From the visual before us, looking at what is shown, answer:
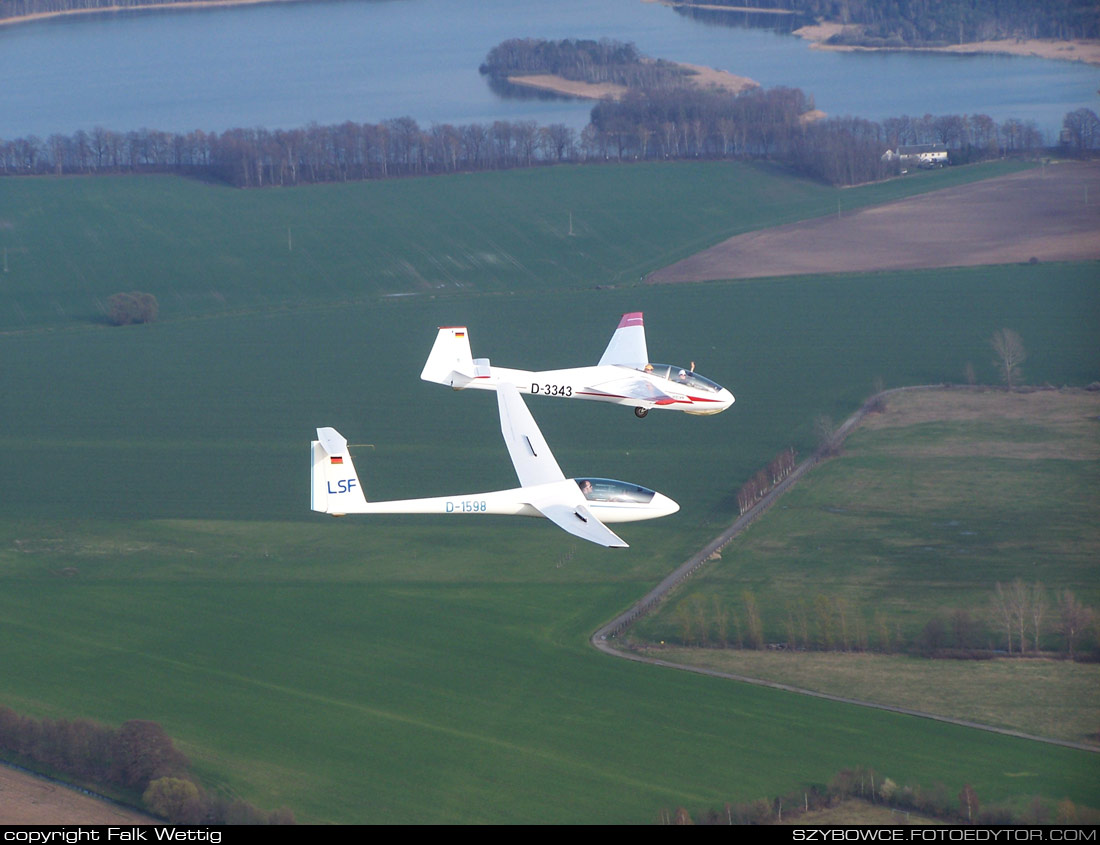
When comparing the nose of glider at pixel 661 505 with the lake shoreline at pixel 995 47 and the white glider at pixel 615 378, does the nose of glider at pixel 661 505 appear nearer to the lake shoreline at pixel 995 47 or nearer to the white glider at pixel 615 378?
the white glider at pixel 615 378

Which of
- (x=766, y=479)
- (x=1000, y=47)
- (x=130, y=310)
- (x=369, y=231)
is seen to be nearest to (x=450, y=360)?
(x=766, y=479)

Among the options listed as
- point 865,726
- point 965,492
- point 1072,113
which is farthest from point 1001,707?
point 1072,113

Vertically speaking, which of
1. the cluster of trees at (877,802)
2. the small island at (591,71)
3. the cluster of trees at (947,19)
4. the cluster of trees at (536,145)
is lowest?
the cluster of trees at (877,802)

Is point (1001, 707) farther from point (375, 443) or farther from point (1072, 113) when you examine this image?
point (1072, 113)

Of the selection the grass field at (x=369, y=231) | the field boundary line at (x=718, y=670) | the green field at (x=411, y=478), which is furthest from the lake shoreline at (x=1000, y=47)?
the field boundary line at (x=718, y=670)

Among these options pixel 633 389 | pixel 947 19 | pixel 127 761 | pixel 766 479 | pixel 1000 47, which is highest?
pixel 947 19

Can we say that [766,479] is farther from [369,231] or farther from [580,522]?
[369,231]
